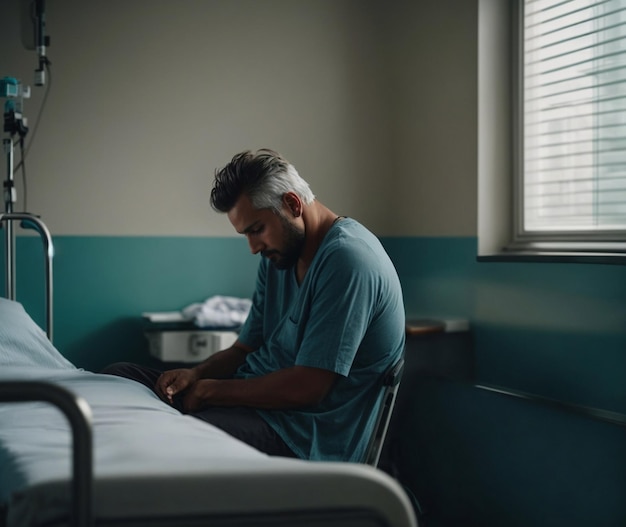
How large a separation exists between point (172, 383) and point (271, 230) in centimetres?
44

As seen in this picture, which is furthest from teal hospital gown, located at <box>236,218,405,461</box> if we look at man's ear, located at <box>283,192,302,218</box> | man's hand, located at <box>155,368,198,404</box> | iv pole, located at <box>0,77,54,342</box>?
iv pole, located at <box>0,77,54,342</box>

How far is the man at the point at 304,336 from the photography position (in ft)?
5.24

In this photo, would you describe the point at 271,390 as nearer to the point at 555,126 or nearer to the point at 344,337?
the point at 344,337

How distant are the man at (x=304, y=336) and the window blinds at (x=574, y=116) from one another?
109 cm

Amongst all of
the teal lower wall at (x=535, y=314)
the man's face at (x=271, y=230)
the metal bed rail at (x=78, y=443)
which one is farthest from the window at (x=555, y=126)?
the metal bed rail at (x=78, y=443)

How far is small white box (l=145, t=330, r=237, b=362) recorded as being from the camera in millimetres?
2781

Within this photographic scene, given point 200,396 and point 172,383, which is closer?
point 200,396

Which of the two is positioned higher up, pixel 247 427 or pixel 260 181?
pixel 260 181

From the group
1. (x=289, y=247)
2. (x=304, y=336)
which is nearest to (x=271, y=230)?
(x=289, y=247)

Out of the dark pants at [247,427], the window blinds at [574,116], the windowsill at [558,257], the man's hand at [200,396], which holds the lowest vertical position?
the dark pants at [247,427]

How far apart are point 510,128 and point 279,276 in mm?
1293

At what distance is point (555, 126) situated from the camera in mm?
2688

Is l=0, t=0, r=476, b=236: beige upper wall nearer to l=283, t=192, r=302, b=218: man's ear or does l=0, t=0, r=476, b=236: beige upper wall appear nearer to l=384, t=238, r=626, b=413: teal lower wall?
l=384, t=238, r=626, b=413: teal lower wall

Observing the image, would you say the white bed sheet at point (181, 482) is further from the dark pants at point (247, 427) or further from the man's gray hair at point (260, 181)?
the man's gray hair at point (260, 181)
